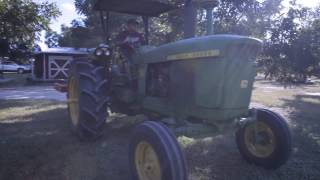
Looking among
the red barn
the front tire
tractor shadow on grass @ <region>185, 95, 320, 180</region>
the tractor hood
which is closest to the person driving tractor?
the tractor hood

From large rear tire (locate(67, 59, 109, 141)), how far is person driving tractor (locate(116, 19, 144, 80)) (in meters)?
0.49

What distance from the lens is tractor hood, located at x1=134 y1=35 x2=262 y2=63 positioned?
4395mm

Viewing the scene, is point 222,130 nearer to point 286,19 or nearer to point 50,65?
point 286,19

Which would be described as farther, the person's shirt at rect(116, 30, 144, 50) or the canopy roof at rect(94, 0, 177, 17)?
the canopy roof at rect(94, 0, 177, 17)

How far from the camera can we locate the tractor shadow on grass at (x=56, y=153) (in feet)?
15.8

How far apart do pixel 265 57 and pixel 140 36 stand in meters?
9.56

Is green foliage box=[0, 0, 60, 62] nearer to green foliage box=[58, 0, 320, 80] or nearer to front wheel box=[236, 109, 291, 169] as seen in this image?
green foliage box=[58, 0, 320, 80]

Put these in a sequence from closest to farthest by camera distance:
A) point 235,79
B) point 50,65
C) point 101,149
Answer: point 235,79 < point 101,149 < point 50,65

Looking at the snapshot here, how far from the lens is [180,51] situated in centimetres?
492

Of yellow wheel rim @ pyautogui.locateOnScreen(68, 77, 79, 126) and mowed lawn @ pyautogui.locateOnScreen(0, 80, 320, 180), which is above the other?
yellow wheel rim @ pyautogui.locateOnScreen(68, 77, 79, 126)

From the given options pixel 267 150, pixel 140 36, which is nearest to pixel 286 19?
pixel 140 36

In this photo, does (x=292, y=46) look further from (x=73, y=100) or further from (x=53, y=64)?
(x=53, y=64)

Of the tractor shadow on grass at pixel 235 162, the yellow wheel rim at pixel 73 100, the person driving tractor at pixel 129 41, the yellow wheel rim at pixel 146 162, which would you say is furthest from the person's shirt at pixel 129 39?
the yellow wheel rim at pixel 146 162

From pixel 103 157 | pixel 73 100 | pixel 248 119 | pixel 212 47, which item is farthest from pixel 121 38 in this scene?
pixel 248 119
